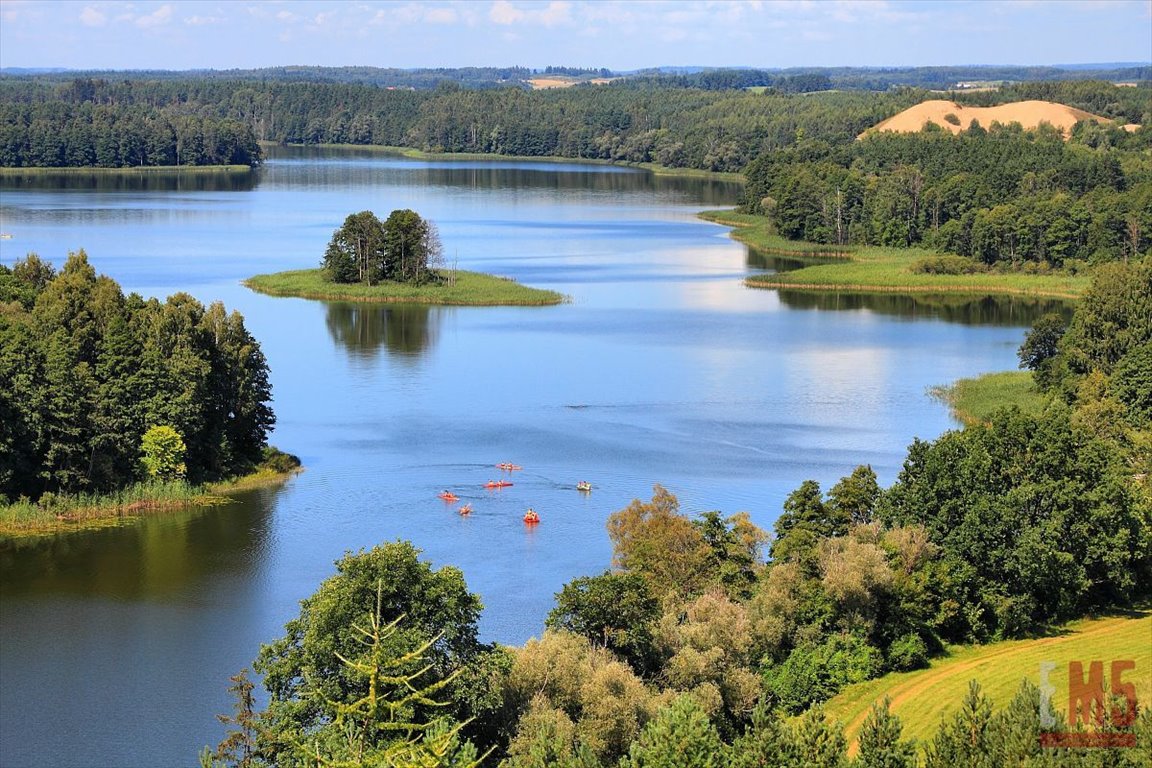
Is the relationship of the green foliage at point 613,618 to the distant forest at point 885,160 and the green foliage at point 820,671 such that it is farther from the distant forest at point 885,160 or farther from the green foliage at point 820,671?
the distant forest at point 885,160

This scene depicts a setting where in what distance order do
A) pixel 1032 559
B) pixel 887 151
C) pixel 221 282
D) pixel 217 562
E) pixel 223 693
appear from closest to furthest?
pixel 223 693 < pixel 1032 559 < pixel 217 562 < pixel 221 282 < pixel 887 151

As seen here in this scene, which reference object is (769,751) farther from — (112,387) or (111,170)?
(111,170)

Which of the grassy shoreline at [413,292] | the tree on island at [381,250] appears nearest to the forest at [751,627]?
the grassy shoreline at [413,292]

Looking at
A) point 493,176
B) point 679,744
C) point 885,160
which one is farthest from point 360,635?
point 493,176

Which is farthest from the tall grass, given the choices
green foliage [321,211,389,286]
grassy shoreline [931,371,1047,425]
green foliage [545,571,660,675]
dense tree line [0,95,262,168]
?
dense tree line [0,95,262,168]

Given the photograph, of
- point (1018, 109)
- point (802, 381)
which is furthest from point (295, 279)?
point (1018, 109)

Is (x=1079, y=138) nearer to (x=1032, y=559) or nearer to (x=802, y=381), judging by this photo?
(x=802, y=381)

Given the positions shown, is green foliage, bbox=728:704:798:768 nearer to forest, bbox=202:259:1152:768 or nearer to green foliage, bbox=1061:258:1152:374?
forest, bbox=202:259:1152:768
